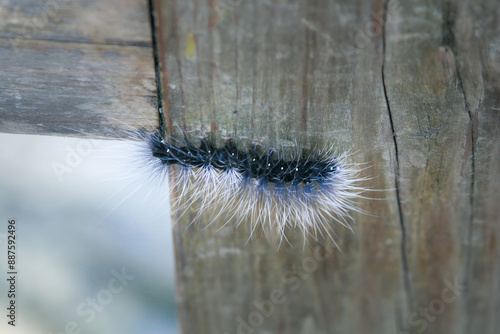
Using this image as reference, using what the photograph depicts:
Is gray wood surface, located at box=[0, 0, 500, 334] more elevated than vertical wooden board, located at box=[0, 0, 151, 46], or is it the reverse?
vertical wooden board, located at box=[0, 0, 151, 46]

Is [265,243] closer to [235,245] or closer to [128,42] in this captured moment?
[235,245]

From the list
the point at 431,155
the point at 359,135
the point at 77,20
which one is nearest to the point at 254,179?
the point at 359,135

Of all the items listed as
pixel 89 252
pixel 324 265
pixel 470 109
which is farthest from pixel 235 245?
pixel 470 109

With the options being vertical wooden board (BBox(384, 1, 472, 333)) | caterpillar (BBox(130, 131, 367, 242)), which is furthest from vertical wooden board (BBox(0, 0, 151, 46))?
vertical wooden board (BBox(384, 1, 472, 333))

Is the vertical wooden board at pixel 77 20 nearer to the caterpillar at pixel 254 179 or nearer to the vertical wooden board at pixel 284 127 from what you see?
the vertical wooden board at pixel 284 127

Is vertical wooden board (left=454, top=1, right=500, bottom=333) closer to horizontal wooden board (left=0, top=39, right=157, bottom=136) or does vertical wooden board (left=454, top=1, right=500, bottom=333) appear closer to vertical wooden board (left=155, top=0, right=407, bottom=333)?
vertical wooden board (left=155, top=0, right=407, bottom=333)
